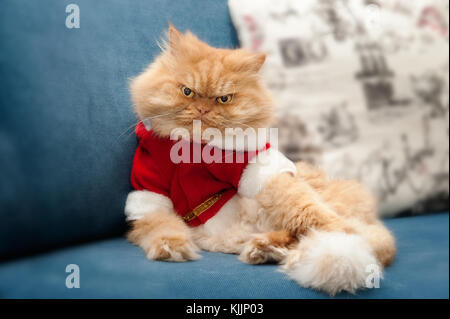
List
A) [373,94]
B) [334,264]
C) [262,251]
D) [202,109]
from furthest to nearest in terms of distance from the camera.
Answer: [373,94], [202,109], [262,251], [334,264]

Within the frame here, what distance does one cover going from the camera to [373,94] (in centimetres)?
140

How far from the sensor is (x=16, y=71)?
1.01 meters

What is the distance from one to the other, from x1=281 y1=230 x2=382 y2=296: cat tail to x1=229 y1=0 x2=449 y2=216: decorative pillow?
1.58 feet

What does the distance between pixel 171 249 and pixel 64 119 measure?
459 mm

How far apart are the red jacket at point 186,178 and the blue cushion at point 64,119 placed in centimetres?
5

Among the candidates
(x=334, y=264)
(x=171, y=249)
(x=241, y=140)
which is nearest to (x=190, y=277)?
(x=171, y=249)

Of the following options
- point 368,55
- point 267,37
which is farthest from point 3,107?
point 368,55

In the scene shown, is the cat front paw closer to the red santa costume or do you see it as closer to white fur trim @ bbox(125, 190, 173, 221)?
the red santa costume

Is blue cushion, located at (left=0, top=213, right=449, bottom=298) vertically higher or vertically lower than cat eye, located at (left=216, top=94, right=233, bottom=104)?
lower

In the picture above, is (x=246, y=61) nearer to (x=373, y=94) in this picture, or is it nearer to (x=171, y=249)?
(x=373, y=94)

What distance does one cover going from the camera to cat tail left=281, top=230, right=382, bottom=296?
87cm

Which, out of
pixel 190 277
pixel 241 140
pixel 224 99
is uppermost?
pixel 224 99

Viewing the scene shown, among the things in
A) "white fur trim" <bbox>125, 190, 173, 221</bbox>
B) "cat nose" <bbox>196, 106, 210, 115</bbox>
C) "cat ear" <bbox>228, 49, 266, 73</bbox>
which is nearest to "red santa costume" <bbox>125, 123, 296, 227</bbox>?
"white fur trim" <bbox>125, 190, 173, 221</bbox>

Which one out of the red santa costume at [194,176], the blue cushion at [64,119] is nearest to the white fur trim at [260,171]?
the red santa costume at [194,176]
